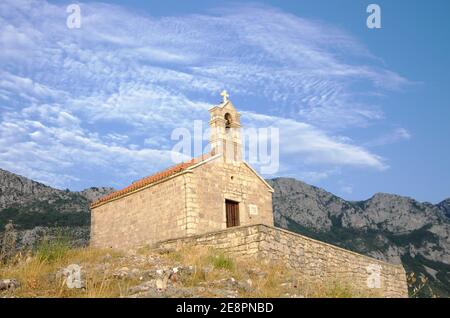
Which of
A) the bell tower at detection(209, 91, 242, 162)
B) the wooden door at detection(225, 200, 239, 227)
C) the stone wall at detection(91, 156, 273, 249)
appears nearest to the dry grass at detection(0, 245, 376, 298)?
the stone wall at detection(91, 156, 273, 249)

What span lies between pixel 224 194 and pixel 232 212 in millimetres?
1029

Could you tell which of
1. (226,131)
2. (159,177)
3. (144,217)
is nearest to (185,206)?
(159,177)

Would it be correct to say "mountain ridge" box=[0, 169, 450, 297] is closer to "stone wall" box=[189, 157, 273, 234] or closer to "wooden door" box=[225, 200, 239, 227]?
"stone wall" box=[189, 157, 273, 234]

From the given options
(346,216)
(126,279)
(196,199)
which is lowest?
(126,279)

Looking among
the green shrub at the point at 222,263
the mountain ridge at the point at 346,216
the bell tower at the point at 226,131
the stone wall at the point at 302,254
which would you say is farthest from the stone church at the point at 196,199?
the mountain ridge at the point at 346,216

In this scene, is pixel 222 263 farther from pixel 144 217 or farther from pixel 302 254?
pixel 144 217

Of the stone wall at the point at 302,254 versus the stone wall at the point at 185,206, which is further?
the stone wall at the point at 185,206

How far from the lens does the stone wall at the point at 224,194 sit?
66.7 ft

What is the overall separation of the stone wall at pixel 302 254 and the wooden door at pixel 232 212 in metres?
4.64

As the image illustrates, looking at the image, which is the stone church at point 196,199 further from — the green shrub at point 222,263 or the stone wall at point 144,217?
the green shrub at point 222,263

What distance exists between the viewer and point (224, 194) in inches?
846

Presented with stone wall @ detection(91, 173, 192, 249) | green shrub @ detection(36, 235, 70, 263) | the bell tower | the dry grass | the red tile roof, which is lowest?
the dry grass

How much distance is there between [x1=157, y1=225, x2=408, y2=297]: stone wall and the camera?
14977 millimetres

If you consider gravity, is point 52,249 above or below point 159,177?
below
